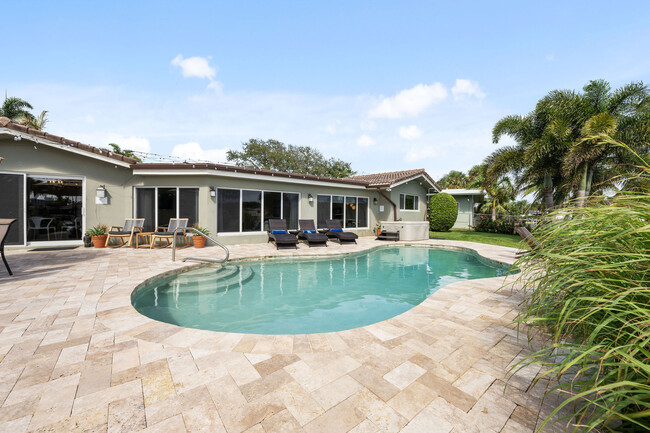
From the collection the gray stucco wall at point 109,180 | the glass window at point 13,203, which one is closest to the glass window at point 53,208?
the glass window at point 13,203

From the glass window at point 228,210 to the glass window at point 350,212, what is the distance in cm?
602

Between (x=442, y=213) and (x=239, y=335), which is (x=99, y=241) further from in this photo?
(x=442, y=213)

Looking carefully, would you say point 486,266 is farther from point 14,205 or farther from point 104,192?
point 14,205

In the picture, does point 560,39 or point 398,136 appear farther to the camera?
point 398,136

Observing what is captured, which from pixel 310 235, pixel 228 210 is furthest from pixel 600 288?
pixel 228 210

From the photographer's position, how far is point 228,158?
3247cm

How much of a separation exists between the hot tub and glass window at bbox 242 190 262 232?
6.47 metres

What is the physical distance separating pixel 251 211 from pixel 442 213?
13080 mm

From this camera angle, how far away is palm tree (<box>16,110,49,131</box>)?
1833cm

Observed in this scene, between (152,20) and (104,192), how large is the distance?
6539mm

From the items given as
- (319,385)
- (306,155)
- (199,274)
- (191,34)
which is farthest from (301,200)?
(306,155)

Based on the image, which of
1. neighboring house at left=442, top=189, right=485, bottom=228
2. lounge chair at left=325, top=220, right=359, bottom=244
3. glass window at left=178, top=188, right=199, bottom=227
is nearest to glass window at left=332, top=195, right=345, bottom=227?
lounge chair at left=325, top=220, right=359, bottom=244

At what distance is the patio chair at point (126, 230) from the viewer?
9180 mm

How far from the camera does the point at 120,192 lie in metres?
9.84
